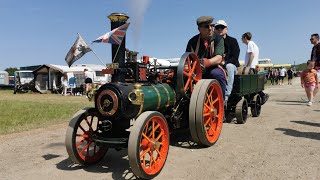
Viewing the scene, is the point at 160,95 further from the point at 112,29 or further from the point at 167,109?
the point at 112,29

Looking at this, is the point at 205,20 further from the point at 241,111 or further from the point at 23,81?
the point at 23,81

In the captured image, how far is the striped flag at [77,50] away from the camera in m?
4.25

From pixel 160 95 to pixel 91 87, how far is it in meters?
0.86

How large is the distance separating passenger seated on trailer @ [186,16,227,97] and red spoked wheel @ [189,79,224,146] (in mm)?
382

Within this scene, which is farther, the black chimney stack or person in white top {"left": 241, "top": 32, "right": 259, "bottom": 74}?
person in white top {"left": 241, "top": 32, "right": 259, "bottom": 74}

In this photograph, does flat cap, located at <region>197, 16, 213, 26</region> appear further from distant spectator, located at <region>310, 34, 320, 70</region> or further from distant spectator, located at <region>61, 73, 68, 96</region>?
distant spectator, located at <region>61, 73, 68, 96</region>

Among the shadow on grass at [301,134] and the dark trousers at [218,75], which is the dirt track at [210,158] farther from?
the dark trousers at [218,75]

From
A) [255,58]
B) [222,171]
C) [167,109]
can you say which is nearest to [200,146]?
[167,109]

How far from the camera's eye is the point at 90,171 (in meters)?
3.85

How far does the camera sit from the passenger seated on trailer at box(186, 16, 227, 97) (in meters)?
5.19

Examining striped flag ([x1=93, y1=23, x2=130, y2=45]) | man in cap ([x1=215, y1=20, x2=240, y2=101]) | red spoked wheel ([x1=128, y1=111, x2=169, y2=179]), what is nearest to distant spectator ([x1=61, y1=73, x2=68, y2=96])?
man in cap ([x1=215, y1=20, x2=240, y2=101])

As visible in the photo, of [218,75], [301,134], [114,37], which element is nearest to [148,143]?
[114,37]

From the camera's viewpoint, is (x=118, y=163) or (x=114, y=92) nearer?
(x=114, y=92)

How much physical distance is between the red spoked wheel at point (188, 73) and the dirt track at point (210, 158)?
87 centimetres
